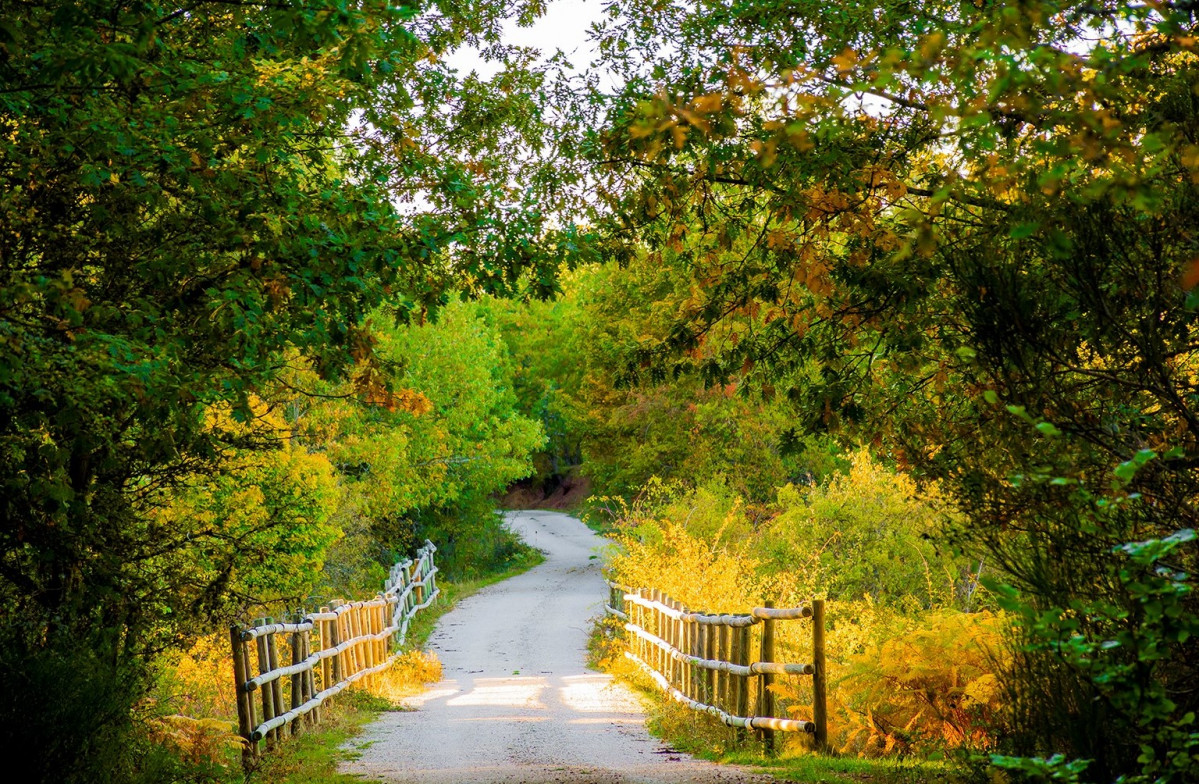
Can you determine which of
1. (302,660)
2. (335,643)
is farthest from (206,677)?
(335,643)

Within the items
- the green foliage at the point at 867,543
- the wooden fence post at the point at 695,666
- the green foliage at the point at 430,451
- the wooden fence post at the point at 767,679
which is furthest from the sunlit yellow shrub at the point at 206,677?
the green foliage at the point at 867,543

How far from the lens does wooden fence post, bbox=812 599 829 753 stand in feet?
30.5

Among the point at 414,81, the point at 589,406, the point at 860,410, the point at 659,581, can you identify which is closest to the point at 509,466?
the point at 589,406

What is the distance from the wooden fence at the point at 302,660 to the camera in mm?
9312

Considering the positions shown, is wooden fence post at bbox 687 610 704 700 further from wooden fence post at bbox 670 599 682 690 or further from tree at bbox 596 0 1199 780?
tree at bbox 596 0 1199 780

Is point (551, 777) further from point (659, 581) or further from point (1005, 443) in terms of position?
point (659, 581)

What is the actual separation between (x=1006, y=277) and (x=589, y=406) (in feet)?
83.2

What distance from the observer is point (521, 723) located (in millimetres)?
12289

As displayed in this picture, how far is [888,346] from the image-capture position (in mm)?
7719

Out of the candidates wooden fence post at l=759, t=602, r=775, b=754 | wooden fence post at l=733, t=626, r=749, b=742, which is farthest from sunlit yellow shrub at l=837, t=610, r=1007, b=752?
wooden fence post at l=733, t=626, r=749, b=742

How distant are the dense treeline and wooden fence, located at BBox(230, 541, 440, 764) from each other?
0.87 m

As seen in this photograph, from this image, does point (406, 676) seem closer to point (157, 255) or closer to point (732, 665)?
point (732, 665)

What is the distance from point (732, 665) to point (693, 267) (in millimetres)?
4181

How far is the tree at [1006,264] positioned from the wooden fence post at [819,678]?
1991 mm
